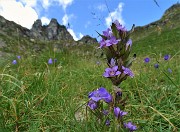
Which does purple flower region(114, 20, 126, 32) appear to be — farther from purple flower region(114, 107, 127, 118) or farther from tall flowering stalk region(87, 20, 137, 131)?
purple flower region(114, 107, 127, 118)

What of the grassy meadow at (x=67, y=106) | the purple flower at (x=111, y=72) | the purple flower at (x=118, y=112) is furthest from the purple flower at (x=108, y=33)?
the grassy meadow at (x=67, y=106)

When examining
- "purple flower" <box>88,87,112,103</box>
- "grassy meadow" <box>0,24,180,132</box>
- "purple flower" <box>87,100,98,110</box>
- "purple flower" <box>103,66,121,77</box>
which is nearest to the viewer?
"purple flower" <box>103,66,121,77</box>

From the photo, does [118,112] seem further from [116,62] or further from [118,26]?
[118,26]

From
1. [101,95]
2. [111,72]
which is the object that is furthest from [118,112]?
[111,72]

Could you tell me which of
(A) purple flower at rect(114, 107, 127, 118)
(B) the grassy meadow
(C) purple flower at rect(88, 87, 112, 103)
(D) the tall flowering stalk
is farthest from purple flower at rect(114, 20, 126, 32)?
(B) the grassy meadow

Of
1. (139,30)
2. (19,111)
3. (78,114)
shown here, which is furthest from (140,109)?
(139,30)

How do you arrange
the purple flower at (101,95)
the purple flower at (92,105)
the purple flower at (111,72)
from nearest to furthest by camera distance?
the purple flower at (111,72) → the purple flower at (101,95) → the purple flower at (92,105)

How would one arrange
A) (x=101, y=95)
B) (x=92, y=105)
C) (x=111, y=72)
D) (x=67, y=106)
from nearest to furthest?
(x=111, y=72), (x=101, y=95), (x=92, y=105), (x=67, y=106)

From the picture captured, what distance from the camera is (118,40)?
2.38 m

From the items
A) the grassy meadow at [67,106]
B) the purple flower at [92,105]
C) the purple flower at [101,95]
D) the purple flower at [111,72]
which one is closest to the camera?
the purple flower at [111,72]

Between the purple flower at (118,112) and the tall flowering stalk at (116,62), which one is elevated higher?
the tall flowering stalk at (116,62)

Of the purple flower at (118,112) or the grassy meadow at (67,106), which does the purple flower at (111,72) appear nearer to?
the purple flower at (118,112)

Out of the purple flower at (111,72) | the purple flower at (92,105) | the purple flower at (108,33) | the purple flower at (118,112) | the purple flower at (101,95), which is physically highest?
the purple flower at (108,33)

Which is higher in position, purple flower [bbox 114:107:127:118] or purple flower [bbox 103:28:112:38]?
purple flower [bbox 103:28:112:38]
